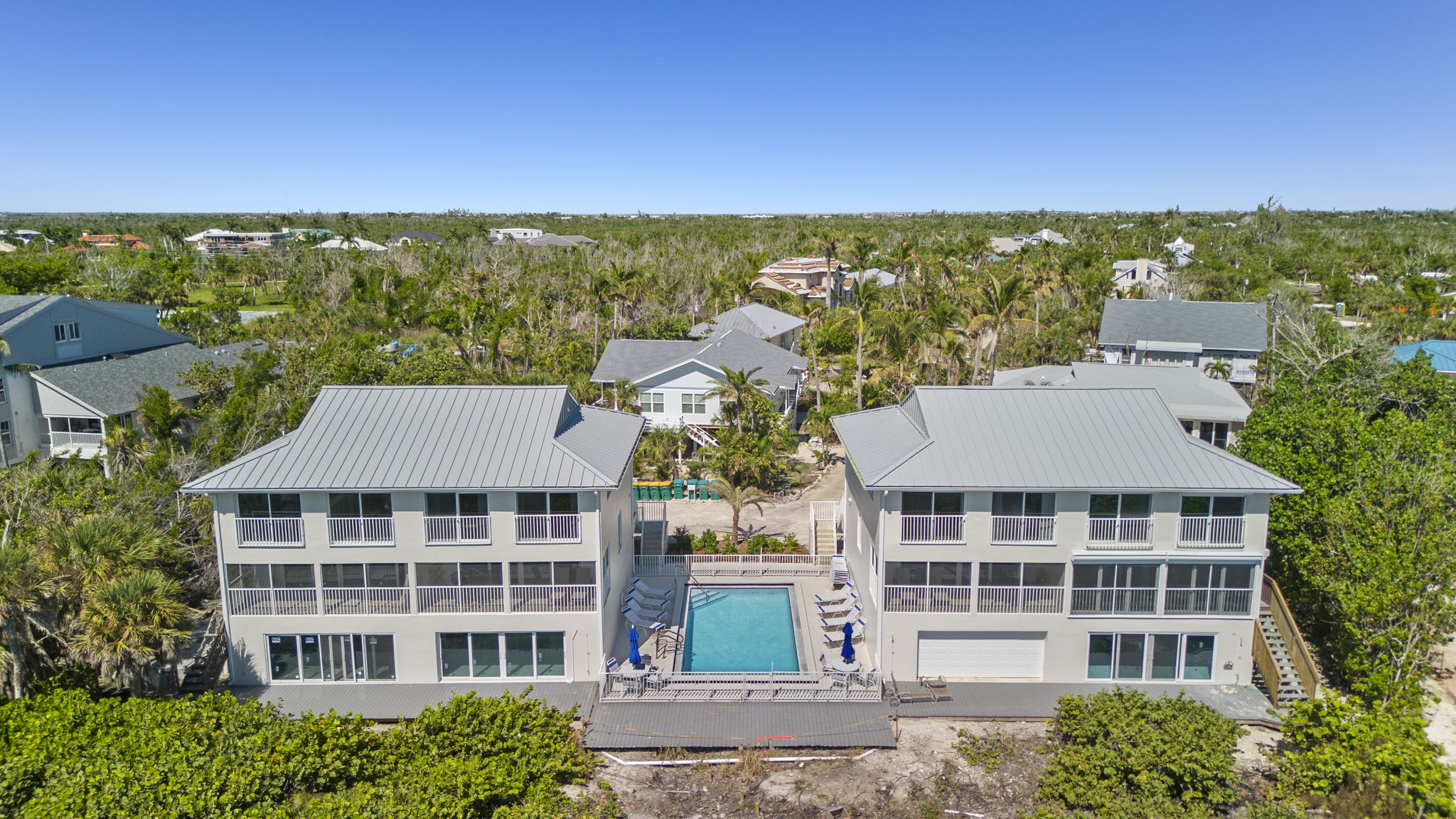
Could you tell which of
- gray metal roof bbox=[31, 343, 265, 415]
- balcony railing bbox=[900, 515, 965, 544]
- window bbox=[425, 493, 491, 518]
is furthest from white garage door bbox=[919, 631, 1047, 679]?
gray metal roof bbox=[31, 343, 265, 415]

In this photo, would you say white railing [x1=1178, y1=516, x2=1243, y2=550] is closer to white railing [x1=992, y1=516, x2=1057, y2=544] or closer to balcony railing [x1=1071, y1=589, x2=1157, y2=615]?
balcony railing [x1=1071, y1=589, x2=1157, y2=615]

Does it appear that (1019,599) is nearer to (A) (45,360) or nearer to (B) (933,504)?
(B) (933,504)

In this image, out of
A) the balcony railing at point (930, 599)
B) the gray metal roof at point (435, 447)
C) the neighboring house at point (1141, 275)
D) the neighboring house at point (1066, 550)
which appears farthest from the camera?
the neighboring house at point (1141, 275)

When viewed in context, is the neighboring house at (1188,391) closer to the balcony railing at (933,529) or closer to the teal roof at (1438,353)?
the teal roof at (1438,353)

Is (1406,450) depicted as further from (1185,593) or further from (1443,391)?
(1443,391)

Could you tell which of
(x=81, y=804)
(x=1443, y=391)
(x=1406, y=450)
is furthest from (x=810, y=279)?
(x=81, y=804)

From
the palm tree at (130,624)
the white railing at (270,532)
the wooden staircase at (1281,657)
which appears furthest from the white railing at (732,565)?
the palm tree at (130,624)
